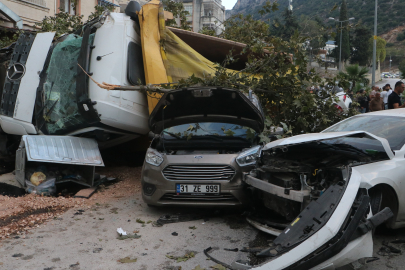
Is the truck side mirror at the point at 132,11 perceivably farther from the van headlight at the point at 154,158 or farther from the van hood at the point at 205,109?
the van headlight at the point at 154,158

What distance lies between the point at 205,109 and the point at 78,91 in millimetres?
2468

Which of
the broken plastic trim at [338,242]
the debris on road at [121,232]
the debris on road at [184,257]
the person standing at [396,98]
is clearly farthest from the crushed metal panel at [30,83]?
the person standing at [396,98]

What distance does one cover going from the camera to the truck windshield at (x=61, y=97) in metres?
6.77

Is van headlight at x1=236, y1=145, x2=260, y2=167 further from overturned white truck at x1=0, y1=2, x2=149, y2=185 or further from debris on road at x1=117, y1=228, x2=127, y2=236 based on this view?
overturned white truck at x1=0, y1=2, x2=149, y2=185

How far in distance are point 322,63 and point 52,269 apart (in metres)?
6.03

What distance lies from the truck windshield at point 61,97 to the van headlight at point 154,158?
2.05 m

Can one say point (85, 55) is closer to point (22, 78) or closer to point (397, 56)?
point (22, 78)

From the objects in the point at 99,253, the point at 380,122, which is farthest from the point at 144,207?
the point at 380,122

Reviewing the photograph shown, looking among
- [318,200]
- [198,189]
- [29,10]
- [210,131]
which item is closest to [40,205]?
[198,189]

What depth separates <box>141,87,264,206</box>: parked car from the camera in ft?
16.0

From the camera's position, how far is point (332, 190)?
3314mm

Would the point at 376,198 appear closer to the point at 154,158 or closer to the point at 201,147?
the point at 201,147

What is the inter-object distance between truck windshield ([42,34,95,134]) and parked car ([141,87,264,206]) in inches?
71.9

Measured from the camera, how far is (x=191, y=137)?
565 centimetres
